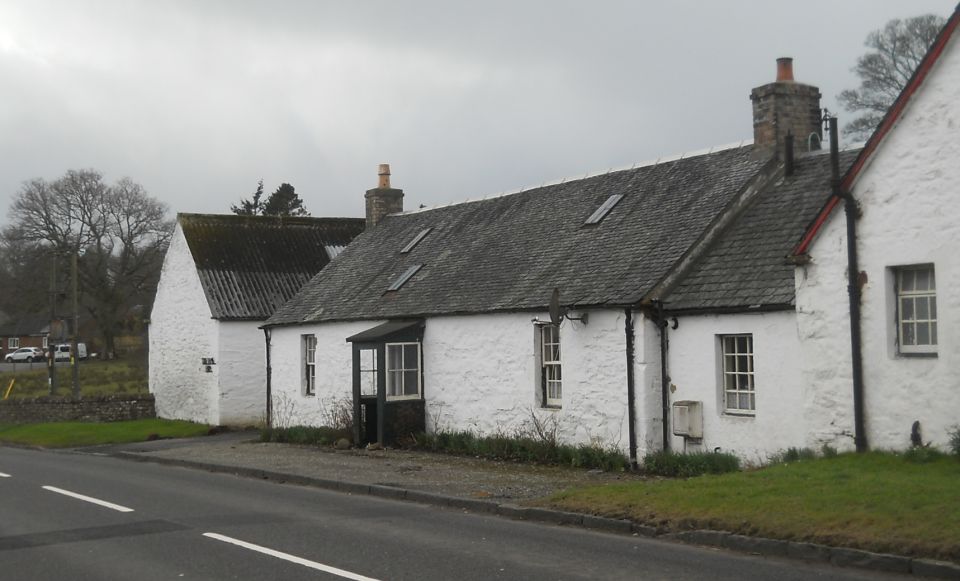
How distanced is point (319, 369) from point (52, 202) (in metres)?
43.5

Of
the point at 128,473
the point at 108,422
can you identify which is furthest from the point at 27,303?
the point at 128,473

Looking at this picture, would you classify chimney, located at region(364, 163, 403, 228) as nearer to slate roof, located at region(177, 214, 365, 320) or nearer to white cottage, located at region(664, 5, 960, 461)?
slate roof, located at region(177, 214, 365, 320)

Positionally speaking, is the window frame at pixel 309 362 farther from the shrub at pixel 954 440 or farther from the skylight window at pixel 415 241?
the shrub at pixel 954 440

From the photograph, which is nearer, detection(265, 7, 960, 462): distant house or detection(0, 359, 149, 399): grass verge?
detection(265, 7, 960, 462): distant house

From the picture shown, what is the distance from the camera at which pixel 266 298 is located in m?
34.4

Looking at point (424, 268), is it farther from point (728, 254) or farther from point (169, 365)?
point (169, 365)

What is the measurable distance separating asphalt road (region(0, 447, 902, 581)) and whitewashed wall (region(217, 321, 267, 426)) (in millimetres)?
16406

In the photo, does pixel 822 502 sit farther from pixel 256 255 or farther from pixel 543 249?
pixel 256 255

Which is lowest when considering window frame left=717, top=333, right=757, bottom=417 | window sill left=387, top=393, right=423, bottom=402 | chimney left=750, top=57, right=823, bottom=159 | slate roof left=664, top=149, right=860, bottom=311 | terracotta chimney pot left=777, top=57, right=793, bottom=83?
window sill left=387, top=393, right=423, bottom=402

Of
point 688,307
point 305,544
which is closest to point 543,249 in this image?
point 688,307

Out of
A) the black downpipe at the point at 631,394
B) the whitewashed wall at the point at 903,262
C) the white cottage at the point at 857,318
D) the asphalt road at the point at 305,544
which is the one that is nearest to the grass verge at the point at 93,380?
the black downpipe at the point at 631,394

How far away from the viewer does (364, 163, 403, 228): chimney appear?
3400cm

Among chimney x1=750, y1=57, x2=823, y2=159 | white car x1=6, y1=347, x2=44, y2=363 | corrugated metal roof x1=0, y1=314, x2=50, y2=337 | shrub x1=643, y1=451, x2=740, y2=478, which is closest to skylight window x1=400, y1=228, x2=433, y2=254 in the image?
chimney x1=750, y1=57, x2=823, y2=159

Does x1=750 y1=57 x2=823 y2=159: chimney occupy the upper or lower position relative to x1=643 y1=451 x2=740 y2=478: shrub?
upper
